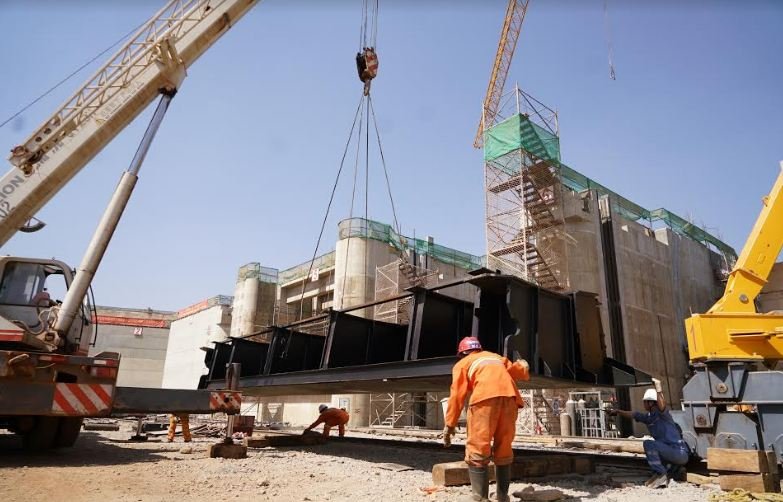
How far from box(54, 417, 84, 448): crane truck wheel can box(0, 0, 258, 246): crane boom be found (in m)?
2.72

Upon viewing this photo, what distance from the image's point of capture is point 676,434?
19.9 feet

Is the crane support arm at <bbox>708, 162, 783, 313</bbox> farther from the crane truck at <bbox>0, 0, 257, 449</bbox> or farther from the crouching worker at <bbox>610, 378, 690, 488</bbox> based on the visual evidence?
the crane truck at <bbox>0, 0, 257, 449</bbox>

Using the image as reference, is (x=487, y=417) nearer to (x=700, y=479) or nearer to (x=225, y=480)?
(x=225, y=480)

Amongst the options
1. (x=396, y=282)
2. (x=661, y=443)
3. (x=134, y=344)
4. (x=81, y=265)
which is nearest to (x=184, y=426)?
(x=81, y=265)

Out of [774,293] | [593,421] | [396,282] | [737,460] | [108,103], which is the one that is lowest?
[737,460]

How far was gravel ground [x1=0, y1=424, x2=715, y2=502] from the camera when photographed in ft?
15.2

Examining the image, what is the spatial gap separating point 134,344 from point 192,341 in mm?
10222

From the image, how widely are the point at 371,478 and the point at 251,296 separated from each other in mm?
29116

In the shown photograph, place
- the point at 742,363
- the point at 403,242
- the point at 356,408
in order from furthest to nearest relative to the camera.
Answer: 1. the point at 403,242
2. the point at 356,408
3. the point at 742,363

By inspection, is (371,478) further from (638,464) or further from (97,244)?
(97,244)

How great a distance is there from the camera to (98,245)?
6977mm

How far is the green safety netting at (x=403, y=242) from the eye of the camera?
26500 mm

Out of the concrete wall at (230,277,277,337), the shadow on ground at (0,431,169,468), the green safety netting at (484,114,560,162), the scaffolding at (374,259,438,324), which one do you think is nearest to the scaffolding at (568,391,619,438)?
the scaffolding at (374,259,438,324)

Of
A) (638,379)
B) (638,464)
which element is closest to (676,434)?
(638,379)
